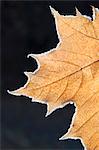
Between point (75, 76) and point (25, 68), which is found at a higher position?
point (75, 76)

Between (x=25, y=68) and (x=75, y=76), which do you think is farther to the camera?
(x=25, y=68)

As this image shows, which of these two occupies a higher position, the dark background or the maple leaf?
the maple leaf

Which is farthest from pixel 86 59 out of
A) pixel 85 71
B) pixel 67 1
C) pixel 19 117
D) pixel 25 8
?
pixel 19 117

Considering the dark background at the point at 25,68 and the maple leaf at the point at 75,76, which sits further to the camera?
the dark background at the point at 25,68

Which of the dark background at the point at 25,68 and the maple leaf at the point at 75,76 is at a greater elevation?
the maple leaf at the point at 75,76
